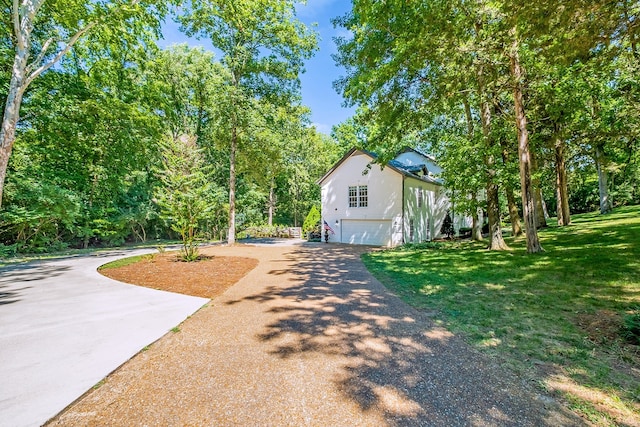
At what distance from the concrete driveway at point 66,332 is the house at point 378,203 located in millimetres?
13755

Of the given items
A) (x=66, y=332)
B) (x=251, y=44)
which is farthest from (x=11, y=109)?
(x=251, y=44)

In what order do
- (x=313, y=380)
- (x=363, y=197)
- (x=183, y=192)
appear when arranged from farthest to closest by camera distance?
(x=363, y=197) < (x=183, y=192) < (x=313, y=380)

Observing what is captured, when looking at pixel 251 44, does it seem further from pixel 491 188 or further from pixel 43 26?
pixel 491 188

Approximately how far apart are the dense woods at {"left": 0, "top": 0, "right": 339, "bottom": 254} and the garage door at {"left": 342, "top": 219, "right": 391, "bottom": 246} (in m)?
7.57

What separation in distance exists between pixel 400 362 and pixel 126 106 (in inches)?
563

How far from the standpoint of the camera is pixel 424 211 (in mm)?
19672

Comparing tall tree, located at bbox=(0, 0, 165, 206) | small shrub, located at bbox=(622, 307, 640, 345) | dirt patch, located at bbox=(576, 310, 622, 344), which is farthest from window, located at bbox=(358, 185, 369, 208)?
small shrub, located at bbox=(622, 307, 640, 345)

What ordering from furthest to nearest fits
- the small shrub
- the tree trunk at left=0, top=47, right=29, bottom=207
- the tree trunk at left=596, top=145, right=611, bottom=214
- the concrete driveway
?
the tree trunk at left=596, top=145, right=611, bottom=214, the tree trunk at left=0, top=47, right=29, bottom=207, the small shrub, the concrete driveway

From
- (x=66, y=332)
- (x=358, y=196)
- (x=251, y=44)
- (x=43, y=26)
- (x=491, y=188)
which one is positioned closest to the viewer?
(x=66, y=332)

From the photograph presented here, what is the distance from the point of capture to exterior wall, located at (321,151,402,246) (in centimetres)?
1742

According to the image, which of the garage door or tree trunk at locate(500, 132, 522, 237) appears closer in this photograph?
tree trunk at locate(500, 132, 522, 237)

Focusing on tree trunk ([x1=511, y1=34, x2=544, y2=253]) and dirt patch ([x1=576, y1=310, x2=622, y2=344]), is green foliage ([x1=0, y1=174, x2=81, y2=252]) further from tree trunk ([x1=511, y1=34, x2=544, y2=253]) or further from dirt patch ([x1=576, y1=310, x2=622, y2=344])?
tree trunk ([x1=511, y1=34, x2=544, y2=253])

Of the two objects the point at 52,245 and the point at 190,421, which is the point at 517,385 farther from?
the point at 52,245

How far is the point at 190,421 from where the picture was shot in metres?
2.33
